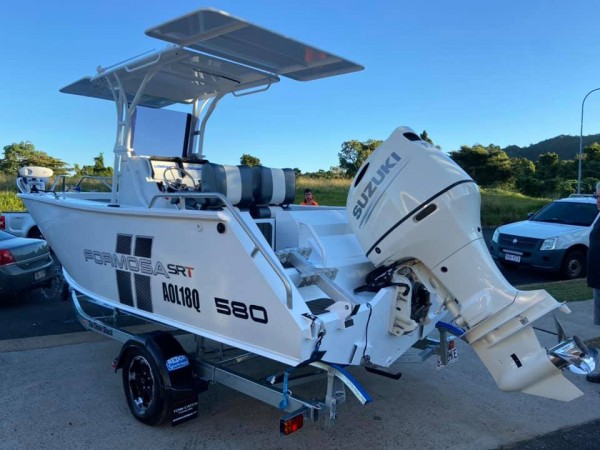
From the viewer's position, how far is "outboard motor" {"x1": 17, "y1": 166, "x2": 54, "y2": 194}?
610 cm

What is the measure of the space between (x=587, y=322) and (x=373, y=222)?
4794mm

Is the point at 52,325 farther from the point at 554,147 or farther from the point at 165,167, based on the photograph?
the point at 554,147

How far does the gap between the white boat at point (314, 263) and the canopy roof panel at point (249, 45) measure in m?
0.02

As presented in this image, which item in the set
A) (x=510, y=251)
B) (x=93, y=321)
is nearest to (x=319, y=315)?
(x=93, y=321)

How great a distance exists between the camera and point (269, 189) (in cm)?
441

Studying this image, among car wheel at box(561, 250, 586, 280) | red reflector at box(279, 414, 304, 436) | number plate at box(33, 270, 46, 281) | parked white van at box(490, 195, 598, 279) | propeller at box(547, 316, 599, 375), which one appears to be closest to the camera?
propeller at box(547, 316, 599, 375)

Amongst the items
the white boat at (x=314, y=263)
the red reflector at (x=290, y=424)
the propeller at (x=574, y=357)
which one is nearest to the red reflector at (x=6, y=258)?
the white boat at (x=314, y=263)

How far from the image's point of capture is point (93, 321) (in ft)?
15.4

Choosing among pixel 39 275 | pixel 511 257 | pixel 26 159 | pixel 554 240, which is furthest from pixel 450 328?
pixel 26 159

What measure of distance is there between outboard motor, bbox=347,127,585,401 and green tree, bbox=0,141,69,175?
127 feet

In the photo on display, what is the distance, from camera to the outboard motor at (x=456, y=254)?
9.41ft

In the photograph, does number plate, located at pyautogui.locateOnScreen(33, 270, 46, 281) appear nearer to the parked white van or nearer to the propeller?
the propeller

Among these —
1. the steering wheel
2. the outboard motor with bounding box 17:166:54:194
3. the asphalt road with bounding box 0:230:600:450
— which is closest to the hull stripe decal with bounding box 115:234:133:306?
the steering wheel

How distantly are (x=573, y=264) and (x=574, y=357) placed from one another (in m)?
8.12
